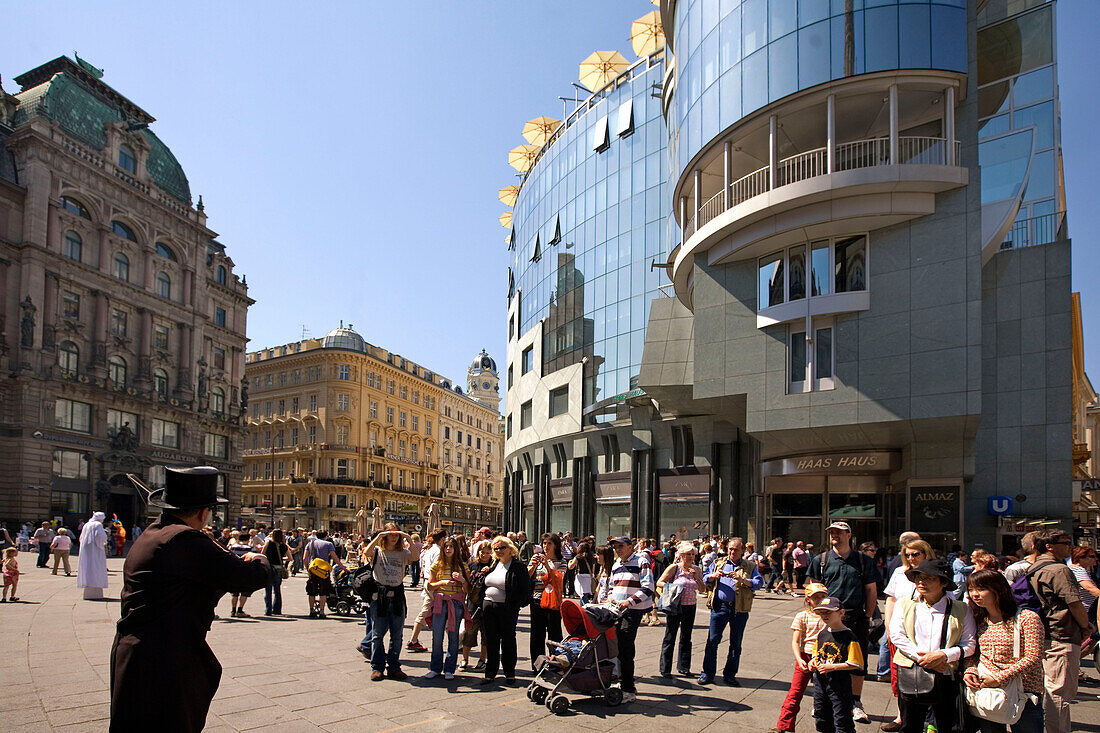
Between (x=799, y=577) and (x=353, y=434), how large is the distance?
6107 cm

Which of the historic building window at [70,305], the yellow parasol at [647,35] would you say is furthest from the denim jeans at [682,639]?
the historic building window at [70,305]

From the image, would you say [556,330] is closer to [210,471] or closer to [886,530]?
[886,530]

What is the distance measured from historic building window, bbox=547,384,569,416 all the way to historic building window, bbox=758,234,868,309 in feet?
65.8

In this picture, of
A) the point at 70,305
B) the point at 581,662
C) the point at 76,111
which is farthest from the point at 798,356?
the point at 76,111

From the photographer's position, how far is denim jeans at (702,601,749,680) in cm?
929

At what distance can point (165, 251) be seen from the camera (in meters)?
54.7

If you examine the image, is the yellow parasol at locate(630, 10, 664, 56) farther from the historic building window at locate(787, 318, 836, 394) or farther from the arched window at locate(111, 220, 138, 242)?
the arched window at locate(111, 220, 138, 242)

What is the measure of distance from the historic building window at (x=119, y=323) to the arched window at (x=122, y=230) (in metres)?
4.98

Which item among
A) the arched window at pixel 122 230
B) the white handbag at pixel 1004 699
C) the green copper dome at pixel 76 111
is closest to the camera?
the white handbag at pixel 1004 699

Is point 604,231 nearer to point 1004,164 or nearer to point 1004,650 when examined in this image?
point 1004,164

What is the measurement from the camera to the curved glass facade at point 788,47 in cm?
2105

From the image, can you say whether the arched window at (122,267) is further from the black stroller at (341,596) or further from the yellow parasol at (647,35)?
the black stroller at (341,596)

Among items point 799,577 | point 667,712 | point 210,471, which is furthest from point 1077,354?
point 210,471

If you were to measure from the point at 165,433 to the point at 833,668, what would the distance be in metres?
54.9
